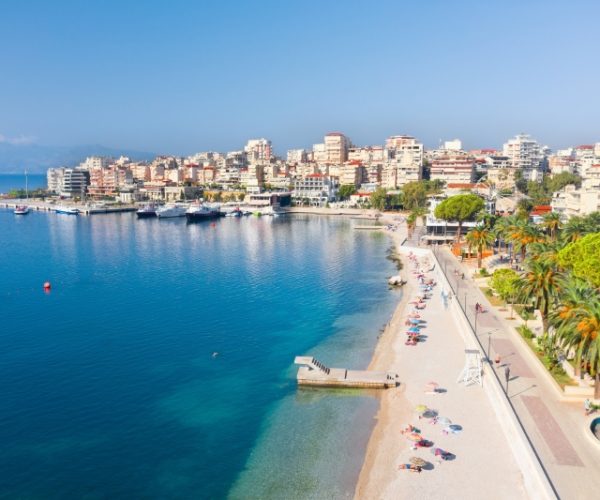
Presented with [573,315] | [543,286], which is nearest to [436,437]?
[573,315]

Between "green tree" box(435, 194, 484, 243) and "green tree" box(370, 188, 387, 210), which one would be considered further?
"green tree" box(370, 188, 387, 210)

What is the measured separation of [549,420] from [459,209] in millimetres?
60829

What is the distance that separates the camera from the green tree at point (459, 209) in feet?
278

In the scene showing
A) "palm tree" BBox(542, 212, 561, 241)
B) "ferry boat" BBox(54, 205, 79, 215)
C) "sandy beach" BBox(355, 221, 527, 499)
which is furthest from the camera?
"ferry boat" BBox(54, 205, 79, 215)

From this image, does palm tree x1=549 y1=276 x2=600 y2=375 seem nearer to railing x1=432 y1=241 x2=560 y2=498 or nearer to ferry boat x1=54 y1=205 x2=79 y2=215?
railing x1=432 y1=241 x2=560 y2=498

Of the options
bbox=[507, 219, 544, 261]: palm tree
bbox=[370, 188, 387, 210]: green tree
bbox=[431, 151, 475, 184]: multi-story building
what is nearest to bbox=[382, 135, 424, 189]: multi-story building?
bbox=[431, 151, 475, 184]: multi-story building

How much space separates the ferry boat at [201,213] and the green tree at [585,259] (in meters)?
118

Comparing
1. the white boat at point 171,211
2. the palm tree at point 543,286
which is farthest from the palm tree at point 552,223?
the white boat at point 171,211

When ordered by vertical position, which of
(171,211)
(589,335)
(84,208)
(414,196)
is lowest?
(589,335)

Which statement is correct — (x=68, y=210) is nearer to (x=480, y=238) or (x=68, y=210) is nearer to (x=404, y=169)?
(x=404, y=169)

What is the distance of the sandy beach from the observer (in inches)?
974

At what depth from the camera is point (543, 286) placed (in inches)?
1510

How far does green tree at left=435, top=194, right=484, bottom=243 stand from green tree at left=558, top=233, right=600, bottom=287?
135 ft

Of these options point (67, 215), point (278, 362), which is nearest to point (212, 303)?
point (278, 362)
